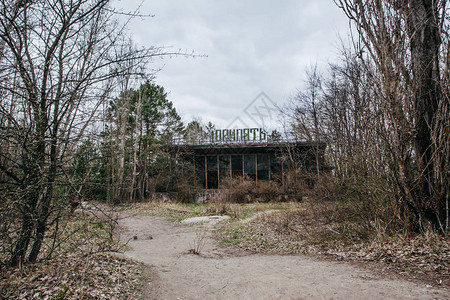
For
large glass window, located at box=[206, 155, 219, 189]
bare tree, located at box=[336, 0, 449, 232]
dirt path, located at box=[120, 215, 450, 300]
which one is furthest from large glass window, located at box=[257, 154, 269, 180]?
bare tree, located at box=[336, 0, 449, 232]

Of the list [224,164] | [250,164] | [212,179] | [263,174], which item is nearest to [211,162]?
[224,164]

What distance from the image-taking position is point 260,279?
16.9 feet

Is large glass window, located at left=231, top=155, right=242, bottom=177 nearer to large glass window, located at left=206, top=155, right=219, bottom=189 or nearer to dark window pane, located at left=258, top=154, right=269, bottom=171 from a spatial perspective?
large glass window, located at left=206, top=155, right=219, bottom=189

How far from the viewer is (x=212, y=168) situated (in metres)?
24.7

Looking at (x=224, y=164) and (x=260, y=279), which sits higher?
(x=224, y=164)

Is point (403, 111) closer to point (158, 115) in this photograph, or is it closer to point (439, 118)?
point (439, 118)

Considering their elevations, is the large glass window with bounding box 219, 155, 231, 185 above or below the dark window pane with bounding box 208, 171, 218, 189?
above

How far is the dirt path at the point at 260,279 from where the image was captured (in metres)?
4.25

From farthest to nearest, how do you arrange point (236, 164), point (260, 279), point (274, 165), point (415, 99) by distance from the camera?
point (236, 164), point (274, 165), point (415, 99), point (260, 279)

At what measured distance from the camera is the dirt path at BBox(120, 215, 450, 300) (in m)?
4.25

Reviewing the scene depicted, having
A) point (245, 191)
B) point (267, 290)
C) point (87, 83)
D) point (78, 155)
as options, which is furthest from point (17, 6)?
point (245, 191)

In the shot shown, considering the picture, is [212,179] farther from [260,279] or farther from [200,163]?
[260,279]

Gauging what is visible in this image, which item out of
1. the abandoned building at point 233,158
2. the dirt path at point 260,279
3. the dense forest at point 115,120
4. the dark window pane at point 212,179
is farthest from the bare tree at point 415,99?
the dark window pane at point 212,179

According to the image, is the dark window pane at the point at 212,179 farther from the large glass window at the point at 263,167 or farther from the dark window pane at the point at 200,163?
the large glass window at the point at 263,167
